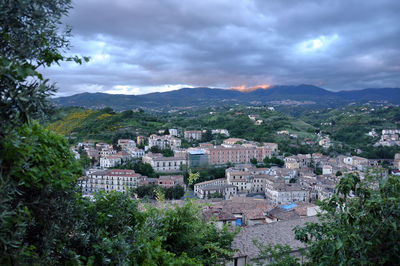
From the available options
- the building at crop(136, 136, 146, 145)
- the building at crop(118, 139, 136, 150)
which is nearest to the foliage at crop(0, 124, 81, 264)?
the building at crop(118, 139, 136, 150)

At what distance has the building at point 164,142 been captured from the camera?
5775cm

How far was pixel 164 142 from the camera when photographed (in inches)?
2313

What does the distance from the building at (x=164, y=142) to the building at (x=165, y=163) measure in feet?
29.8

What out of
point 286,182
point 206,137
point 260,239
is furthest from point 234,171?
point 260,239

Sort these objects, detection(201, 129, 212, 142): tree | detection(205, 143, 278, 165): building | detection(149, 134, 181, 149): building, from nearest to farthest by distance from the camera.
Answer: detection(205, 143, 278, 165): building < detection(149, 134, 181, 149): building < detection(201, 129, 212, 142): tree

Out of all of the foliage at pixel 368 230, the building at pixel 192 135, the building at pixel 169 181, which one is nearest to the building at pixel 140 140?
the building at pixel 192 135

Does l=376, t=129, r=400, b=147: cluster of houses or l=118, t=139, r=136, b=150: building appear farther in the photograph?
l=376, t=129, r=400, b=147: cluster of houses

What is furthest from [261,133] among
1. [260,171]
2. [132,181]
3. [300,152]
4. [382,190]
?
[382,190]

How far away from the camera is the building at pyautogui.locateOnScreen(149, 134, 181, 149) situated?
189ft

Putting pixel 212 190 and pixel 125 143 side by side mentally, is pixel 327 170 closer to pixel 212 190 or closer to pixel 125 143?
pixel 212 190

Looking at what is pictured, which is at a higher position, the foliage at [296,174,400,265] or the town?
the foliage at [296,174,400,265]

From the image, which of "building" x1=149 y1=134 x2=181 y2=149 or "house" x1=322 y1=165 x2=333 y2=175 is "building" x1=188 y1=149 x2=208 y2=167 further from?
"house" x1=322 y1=165 x2=333 y2=175

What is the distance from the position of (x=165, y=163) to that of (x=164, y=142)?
12.4 m

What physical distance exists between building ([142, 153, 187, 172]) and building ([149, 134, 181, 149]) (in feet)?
29.8
